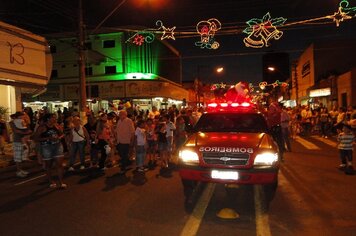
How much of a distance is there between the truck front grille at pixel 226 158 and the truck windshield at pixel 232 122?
1.30m

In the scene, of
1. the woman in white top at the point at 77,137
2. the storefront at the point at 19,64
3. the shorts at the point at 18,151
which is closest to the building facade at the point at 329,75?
the storefront at the point at 19,64

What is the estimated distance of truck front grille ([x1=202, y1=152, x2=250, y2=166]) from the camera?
22.6 feet

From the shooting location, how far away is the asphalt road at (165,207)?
5910 millimetres

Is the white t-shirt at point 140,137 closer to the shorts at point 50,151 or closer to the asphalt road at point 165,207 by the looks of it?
the asphalt road at point 165,207

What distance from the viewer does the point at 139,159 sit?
37.0ft

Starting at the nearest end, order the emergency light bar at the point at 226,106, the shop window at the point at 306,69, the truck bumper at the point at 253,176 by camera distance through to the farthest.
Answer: the truck bumper at the point at 253,176 < the emergency light bar at the point at 226,106 < the shop window at the point at 306,69

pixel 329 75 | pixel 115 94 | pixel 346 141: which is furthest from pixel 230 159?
pixel 329 75

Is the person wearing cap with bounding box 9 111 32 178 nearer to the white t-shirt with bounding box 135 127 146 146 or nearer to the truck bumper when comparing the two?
the white t-shirt with bounding box 135 127 146 146

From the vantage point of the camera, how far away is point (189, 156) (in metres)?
7.27

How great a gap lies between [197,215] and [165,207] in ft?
2.60

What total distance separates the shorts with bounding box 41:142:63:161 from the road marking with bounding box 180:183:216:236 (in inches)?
140

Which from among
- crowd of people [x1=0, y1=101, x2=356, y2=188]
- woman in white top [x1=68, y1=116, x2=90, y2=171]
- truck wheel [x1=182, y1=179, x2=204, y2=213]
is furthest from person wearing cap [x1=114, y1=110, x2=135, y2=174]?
truck wheel [x1=182, y1=179, x2=204, y2=213]

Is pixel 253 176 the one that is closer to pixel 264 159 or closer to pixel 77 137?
pixel 264 159

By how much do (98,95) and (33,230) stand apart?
109 feet
